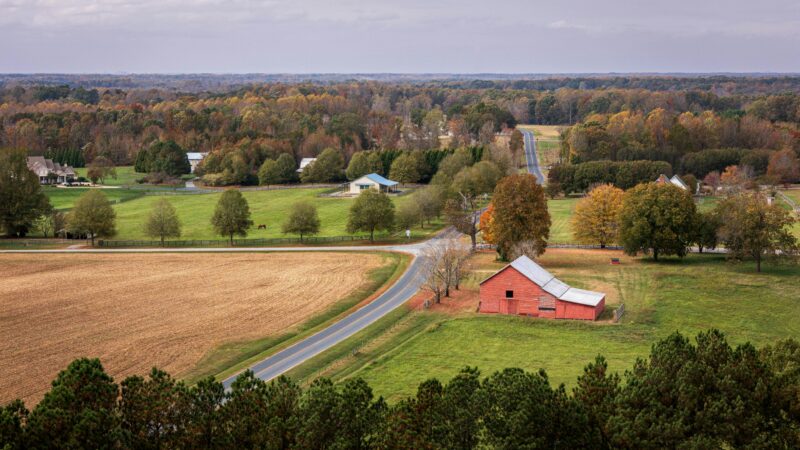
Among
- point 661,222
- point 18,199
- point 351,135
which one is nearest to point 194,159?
point 351,135

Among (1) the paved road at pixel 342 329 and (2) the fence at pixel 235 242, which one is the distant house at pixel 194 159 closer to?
(2) the fence at pixel 235 242

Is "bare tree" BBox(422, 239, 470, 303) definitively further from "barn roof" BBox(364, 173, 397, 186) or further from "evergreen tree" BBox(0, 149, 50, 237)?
"barn roof" BBox(364, 173, 397, 186)

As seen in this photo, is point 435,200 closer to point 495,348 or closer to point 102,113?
point 495,348

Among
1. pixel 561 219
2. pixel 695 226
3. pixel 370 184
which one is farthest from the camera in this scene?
pixel 370 184

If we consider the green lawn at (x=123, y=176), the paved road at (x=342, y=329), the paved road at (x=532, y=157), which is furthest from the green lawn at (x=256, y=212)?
the paved road at (x=532, y=157)

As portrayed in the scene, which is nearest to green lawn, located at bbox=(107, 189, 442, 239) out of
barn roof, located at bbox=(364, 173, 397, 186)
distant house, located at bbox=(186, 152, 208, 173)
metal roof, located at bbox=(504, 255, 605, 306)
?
barn roof, located at bbox=(364, 173, 397, 186)

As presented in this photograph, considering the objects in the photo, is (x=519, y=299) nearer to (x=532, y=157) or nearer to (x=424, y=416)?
(x=424, y=416)
